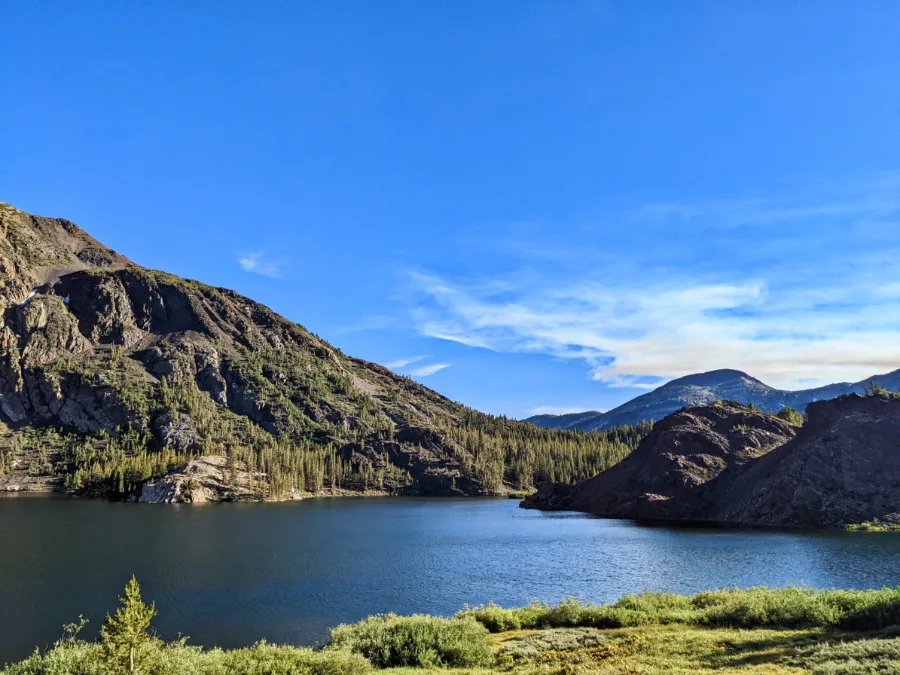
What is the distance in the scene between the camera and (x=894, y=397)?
408ft

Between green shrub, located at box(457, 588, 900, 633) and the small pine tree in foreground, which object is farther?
green shrub, located at box(457, 588, 900, 633)

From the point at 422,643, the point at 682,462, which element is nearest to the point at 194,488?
the point at 682,462

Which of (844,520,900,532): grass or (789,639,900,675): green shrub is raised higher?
(789,639,900,675): green shrub

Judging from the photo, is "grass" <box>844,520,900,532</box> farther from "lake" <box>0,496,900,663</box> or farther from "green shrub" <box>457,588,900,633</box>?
"green shrub" <box>457,588,900,633</box>

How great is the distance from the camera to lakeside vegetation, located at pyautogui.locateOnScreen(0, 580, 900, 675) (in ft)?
68.8

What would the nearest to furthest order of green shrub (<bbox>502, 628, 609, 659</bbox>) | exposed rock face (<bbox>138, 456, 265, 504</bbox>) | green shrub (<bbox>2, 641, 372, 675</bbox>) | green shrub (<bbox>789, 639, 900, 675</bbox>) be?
green shrub (<bbox>789, 639, 900, 675</bbox>)
green shrub (<bbox>2, 641, 372, 675</bbox>)
green shrub (<bbox>502, 628, 609, 659</bbox>)
exposed rock face (<bbox>138, 456, 265, 504</bbox>)

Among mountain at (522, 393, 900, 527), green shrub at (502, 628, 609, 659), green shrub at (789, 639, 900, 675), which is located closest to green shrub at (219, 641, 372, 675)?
green shrub at (502, 628, 609, 659)

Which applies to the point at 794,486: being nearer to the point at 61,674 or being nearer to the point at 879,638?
the point at 879,638

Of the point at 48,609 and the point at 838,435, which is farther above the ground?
the point at 838,435

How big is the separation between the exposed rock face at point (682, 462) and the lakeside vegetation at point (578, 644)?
104 metres

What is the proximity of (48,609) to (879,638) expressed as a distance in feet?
185

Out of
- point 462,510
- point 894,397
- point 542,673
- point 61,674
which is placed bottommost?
point 462,510

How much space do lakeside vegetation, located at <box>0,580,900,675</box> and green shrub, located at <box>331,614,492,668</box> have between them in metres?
0.06

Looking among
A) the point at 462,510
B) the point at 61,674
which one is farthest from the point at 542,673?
the point at 462,510
